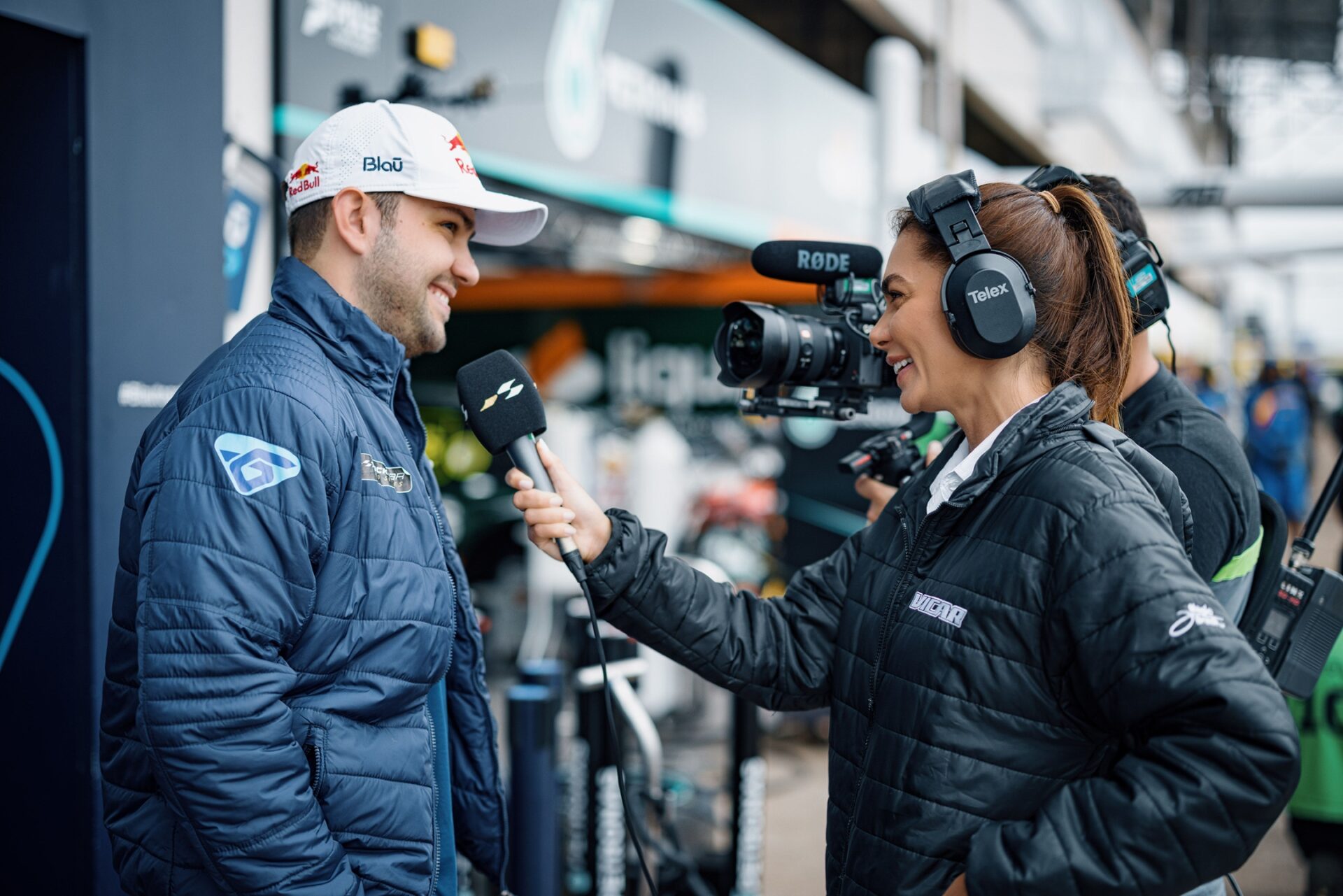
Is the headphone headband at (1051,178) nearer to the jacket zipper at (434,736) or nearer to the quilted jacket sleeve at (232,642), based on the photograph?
the jacket zipper at (434,736)

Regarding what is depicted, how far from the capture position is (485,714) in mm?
1899

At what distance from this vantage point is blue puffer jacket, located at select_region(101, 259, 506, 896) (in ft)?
4.55

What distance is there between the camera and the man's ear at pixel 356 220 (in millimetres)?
1719

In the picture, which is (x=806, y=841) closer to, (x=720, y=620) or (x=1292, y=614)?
(x=1292, y=614)

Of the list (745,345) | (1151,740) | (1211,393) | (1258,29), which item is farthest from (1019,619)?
(1258,29)

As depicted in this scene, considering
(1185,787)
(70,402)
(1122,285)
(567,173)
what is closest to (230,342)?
(70,402)

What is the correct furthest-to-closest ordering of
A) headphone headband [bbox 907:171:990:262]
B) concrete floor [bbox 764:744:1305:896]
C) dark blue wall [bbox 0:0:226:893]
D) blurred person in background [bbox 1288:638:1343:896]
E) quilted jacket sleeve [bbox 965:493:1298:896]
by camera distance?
concrete floor [bbox 764:744:1305:896], blurred person in background [bbox 1288:638:1343:896], dark blue wall [bbox 0:0:226:893], headphone headband [bbox 907:171:990:262], quilted jacket sleeve [bbox 965:493:1298:896]

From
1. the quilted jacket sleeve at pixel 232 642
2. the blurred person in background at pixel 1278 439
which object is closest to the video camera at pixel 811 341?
the quilted jacket sleeve at pixel 232 642

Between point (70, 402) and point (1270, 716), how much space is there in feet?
6.93

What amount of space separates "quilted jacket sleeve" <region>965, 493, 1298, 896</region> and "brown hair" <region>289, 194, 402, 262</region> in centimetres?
114

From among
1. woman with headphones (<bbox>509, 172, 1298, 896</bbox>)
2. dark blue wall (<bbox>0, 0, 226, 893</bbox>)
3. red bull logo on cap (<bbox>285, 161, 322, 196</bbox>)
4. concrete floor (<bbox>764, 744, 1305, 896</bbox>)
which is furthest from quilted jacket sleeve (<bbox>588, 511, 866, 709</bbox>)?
concrete floor (<bbox>764, 744, 1305, 896</bbox>)

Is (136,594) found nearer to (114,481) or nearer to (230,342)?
(230,342)

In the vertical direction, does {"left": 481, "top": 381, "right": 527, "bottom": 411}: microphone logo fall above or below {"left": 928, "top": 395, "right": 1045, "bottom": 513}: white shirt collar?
above

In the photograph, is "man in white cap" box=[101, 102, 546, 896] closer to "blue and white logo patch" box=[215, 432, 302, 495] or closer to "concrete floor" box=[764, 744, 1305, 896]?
"blue and white logo patch" box=[215, 432, 302, 495]
